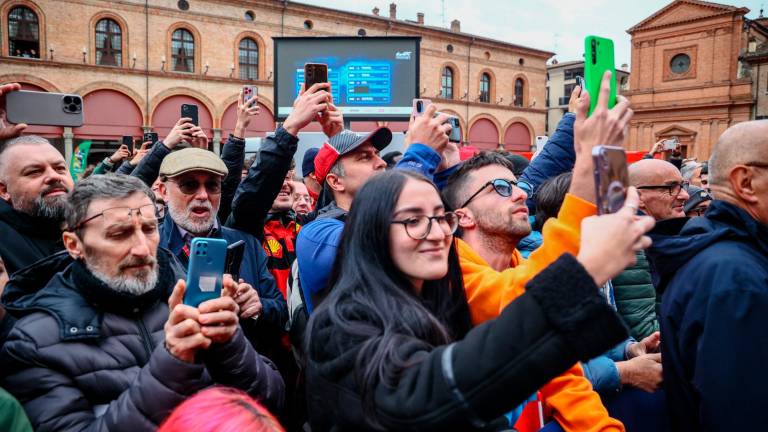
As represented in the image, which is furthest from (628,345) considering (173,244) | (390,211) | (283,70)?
(283,70)

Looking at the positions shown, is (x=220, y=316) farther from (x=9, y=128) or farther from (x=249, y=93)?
(x=249, y=93)

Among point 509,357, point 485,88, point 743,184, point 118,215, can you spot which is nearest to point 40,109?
point 118,215

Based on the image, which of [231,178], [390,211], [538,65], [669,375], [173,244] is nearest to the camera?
[390,211]

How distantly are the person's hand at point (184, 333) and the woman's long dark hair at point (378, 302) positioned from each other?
0.32m

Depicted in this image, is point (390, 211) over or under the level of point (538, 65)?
under

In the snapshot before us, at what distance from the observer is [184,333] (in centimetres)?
155

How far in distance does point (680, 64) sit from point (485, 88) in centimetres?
1379

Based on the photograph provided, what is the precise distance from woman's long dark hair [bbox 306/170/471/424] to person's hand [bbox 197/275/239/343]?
25 centimetres

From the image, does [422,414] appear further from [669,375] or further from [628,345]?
[628,345]

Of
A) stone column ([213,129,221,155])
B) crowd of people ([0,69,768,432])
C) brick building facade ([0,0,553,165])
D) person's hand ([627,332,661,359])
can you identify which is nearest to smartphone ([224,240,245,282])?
crowd of people ([0,69,768,432])

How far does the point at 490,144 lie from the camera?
109 ft

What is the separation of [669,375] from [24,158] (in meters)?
3.28

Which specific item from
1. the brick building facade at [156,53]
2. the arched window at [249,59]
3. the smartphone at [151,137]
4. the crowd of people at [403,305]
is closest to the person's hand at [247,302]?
the crowd of people at [403,305]

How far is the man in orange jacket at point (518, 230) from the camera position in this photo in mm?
1452
